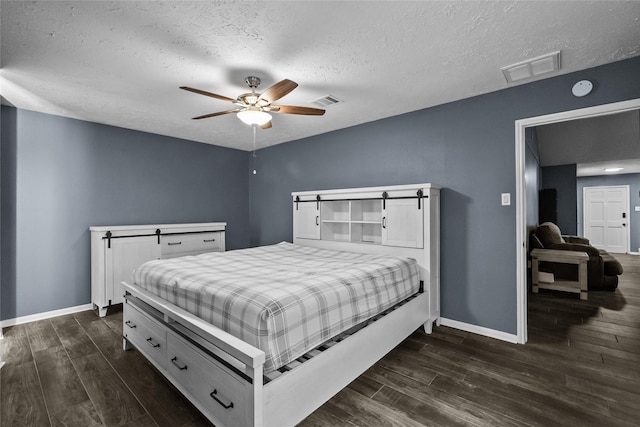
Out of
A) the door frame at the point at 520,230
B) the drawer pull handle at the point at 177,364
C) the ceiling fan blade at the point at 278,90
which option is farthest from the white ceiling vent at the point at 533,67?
the drawer pull handle at the point at 177,364

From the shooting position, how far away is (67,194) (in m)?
3.57

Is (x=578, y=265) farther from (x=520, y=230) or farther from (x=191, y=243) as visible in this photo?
(x=191, y=243)

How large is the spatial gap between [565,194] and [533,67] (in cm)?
624

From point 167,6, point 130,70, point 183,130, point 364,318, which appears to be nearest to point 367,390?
point 364,318

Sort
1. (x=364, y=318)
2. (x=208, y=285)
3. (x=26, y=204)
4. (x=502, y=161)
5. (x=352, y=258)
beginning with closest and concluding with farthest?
(x=208, y=285), (x=364, y=318), (x=502, y=161), (x=352, y=258), (x=26, y=204)

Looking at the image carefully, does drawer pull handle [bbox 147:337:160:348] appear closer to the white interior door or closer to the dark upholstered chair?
the dark upholstered chair

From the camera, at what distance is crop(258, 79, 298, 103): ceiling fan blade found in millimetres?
2076

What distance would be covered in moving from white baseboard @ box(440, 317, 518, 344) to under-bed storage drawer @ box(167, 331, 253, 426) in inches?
96.3

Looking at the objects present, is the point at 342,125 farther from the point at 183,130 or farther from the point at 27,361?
the point at 27,361

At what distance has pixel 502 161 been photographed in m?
2.83

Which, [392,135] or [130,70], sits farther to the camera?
[392,135]

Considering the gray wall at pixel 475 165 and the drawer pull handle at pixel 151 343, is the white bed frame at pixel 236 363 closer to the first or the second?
the drawer pull handle at pixel 151 343

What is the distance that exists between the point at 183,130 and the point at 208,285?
9.95 feet

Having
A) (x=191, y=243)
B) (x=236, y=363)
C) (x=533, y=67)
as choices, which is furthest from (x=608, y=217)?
(x=236, y=363)
